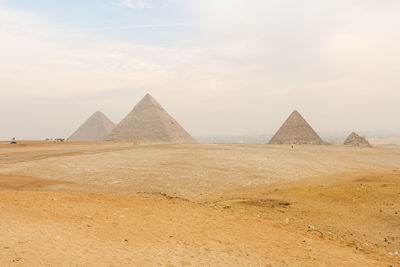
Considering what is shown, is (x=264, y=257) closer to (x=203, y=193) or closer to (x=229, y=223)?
(x=229, y=223)

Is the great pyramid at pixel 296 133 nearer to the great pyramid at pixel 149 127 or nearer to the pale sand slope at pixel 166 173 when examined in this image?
the great pyramid at pixel 149 127

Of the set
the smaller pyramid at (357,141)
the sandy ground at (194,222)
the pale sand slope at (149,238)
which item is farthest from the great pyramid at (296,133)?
the pale sand slope at (149,238)

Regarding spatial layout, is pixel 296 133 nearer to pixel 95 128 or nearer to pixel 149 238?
pixel 149 238

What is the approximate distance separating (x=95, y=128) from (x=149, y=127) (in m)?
34.1

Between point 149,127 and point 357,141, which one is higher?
point 149,127

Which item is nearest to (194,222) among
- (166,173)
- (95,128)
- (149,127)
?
(166,173)

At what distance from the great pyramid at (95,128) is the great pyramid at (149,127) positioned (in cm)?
1954

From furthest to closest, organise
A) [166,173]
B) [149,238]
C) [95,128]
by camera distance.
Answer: [95,128] → [166,173] → [149,238]

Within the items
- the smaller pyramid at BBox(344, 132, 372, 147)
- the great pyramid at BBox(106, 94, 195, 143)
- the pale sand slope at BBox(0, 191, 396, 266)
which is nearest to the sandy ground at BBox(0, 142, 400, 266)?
the pale sand slope at BBox(0, 191, 396, 266)

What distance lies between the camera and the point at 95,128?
106812mm

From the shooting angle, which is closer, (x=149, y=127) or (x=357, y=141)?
(x=357, y=141)

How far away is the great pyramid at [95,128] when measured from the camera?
10481 cm

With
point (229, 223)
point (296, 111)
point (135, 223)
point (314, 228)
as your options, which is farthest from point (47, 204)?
point (296, 111)

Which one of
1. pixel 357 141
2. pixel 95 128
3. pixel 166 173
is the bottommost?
pixel 166 173
